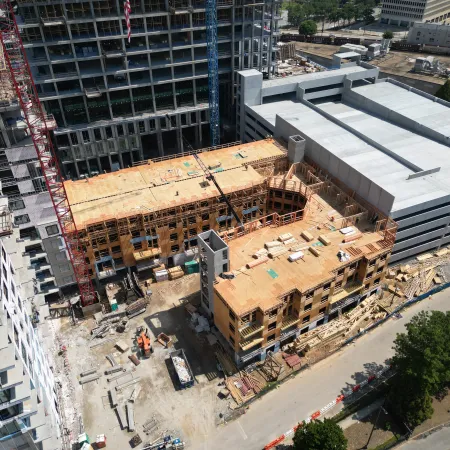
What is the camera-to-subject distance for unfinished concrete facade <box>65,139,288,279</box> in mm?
75312

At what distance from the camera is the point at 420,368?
180 feet

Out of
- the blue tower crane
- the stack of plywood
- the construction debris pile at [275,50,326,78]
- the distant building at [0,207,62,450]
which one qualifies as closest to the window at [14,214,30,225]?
the distant building at [0,207,62,450]

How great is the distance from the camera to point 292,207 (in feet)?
282

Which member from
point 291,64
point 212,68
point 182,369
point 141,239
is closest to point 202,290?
point 182,369

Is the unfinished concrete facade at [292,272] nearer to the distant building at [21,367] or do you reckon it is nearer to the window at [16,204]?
the distant building at [21,367]

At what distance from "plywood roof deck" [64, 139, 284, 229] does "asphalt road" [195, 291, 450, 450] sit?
117 ft

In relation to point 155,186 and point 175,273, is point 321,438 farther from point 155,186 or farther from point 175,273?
point 155,186

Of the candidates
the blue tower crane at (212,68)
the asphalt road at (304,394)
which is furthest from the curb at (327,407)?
the blue tower crane at (212,68)

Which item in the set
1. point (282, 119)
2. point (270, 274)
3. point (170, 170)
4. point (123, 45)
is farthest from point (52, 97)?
point (270, 274)

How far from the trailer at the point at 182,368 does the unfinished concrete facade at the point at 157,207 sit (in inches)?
793

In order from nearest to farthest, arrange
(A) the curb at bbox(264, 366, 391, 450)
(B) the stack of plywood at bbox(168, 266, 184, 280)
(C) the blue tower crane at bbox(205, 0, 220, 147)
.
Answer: (A) the curb at bbox(264, 366, 391, 450)
(B) the stack of plywood at bbox(168, 266, 184, 280)
(C) the blue tower crane at bbox(205, 0, 220, 147)

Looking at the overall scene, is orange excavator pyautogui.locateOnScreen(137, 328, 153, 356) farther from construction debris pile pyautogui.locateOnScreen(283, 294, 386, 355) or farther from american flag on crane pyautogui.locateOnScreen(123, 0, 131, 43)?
american flag on crane pyautogui.locateOnScreen(123, 0, 131, 43)

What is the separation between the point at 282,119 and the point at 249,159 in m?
13.8

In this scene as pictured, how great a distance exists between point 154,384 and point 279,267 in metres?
26.1
